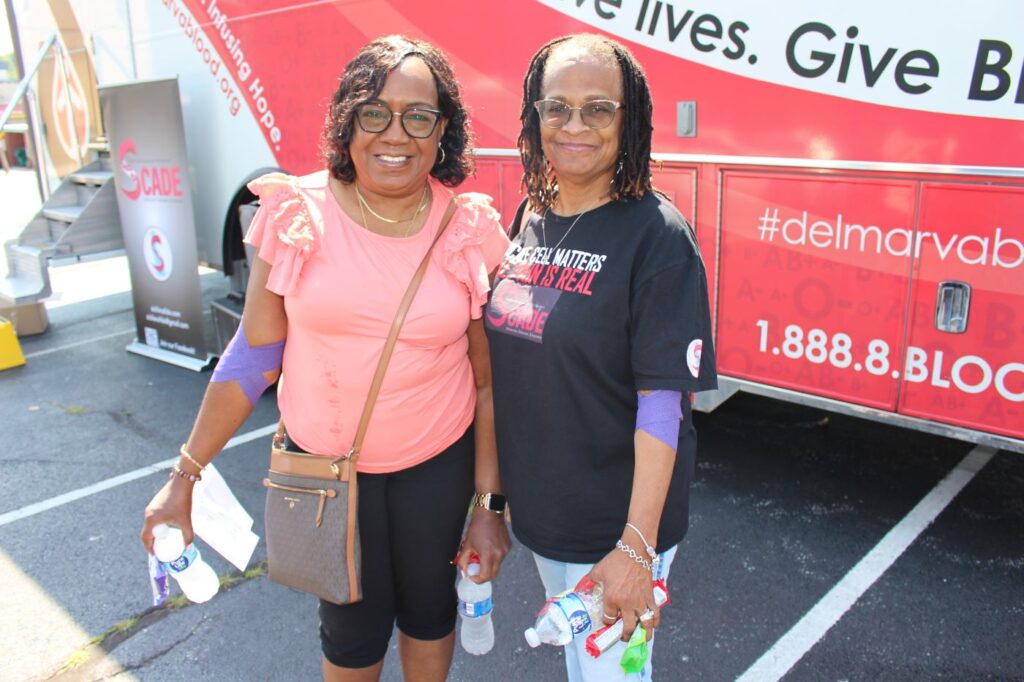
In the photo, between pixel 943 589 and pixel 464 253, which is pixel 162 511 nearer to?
pixel 464 253

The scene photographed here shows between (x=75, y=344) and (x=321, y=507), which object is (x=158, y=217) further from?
(x=321, y=507)

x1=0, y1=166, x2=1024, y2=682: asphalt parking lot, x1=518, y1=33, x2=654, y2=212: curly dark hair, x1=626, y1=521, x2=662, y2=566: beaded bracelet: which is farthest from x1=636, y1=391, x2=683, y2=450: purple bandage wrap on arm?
x1=0, y1=166, x2=1024, y2=682: asphalt parking lot

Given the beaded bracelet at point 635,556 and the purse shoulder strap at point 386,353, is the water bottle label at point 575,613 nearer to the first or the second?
the beaded bracelet at point 635,556

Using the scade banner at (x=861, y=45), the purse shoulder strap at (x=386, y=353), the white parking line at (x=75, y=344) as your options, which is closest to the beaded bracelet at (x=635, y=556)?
the purse shoulder strap at (x=386, y=353)

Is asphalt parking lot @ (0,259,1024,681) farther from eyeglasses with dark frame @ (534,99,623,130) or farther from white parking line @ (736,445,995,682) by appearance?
eyeglasses with dark frame @ (534,99,623,130)

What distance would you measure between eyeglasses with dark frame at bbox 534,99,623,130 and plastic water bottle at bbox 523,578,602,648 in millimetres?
917

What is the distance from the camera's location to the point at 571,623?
1562mm

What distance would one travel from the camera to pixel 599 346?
1.66 m

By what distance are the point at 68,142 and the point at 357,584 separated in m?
7.43

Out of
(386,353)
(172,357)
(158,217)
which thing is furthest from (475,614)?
(158,217)

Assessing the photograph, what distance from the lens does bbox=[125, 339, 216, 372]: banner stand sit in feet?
19.7

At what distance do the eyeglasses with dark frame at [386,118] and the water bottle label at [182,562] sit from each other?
Answer: 108 cm

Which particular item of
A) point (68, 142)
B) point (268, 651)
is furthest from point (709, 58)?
point (68, 142)

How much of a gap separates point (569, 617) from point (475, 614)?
2.07 ft
